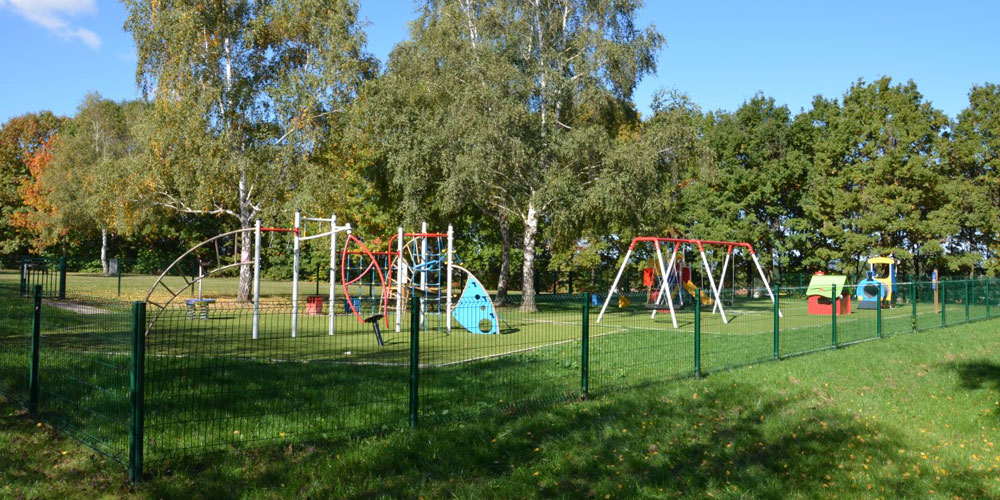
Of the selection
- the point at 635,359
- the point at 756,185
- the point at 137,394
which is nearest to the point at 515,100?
the point at 635,359

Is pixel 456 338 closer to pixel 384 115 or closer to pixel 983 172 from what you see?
pixel 384 115

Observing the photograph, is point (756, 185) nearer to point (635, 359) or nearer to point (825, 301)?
point (825, 301)

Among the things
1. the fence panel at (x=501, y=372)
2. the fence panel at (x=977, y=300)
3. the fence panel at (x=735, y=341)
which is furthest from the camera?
the fence panel at (x=977, y=300)

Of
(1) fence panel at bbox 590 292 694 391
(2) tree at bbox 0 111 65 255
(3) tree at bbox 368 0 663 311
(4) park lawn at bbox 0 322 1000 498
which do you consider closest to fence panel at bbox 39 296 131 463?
(4) park lawn at bbox 0 322 1000 498

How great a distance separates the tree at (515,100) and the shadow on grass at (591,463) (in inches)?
599

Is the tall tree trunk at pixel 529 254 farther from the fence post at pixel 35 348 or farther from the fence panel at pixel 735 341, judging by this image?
the fence post at pixel 35 348

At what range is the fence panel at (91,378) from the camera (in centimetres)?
604

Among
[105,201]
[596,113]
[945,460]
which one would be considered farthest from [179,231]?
[945,460]

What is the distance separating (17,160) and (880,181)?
5769 centimetres

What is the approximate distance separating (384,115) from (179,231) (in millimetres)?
35996

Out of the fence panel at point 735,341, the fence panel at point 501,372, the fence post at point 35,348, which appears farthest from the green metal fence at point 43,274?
the fence panel at point 735,341

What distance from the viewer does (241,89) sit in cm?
2509

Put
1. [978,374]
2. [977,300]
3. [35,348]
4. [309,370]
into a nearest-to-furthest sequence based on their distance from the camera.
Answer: [35,348] → [309,370] → [978,374] → [977,300]

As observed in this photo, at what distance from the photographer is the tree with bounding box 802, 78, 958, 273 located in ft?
114
